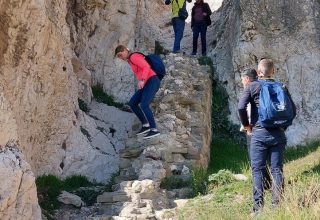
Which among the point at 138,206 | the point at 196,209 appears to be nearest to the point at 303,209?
the point at 196,209

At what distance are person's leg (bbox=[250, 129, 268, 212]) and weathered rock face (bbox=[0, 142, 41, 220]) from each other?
8.49ft

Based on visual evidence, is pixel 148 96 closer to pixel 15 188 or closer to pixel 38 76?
pixel 38 76

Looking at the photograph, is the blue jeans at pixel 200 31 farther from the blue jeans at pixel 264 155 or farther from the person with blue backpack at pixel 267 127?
the blue jeans at pixel 264 155

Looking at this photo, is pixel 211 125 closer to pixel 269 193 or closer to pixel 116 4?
pixel 116 4

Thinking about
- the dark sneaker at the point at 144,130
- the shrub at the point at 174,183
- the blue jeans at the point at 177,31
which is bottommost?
the shrub at the point at 174,183

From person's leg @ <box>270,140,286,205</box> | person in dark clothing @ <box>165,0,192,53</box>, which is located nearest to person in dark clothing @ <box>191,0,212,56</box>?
person in dark clothing @ <box>165,0,192,53</box>

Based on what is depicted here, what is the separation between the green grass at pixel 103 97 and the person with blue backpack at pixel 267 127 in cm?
669

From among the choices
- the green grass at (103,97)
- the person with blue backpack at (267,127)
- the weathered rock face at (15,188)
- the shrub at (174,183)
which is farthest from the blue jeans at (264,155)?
the green grass at (103,97)

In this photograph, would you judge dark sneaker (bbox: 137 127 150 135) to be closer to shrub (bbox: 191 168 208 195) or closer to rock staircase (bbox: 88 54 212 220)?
rock staircase (bbox: 88 54 212 220)

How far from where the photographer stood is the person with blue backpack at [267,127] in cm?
662

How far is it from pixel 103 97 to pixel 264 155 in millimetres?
7125

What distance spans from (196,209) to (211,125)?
18.4 feet

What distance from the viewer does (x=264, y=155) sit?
675cm

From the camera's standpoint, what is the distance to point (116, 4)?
15.1 m
